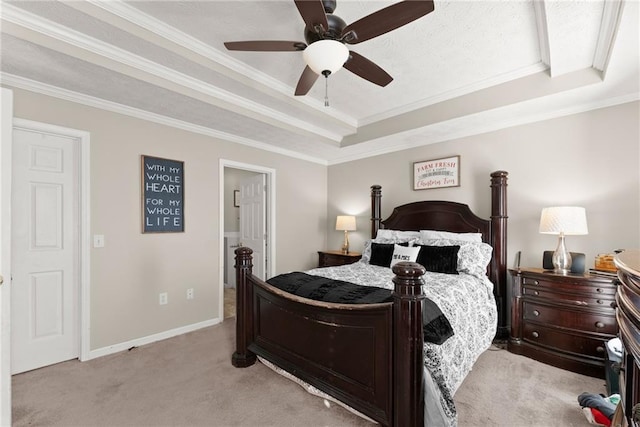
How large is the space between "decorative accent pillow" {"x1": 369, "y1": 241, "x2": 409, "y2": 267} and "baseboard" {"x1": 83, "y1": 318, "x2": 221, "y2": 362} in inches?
81.0

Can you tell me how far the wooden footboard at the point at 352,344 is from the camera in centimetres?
148

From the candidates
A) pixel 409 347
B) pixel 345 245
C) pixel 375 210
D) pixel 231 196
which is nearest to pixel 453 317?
pixel 409 347

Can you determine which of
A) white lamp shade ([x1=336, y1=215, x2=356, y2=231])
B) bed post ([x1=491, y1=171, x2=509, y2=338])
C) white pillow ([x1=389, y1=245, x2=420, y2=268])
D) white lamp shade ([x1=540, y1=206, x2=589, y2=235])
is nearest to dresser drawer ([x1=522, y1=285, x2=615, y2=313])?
bed post ([x1=491, y1=171, x2=509, y2=338])

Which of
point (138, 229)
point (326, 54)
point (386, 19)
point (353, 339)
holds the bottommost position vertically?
point (353, 339)

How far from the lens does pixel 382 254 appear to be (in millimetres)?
3312

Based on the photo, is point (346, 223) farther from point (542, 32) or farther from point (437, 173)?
point (542, 32)

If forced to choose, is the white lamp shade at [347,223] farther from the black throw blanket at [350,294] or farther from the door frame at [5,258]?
the door frame at [5,258]

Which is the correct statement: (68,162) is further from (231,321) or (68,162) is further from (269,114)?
(231,321)

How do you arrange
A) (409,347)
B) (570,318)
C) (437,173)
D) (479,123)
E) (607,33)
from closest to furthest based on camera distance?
(409,347) < (607,33) < (570,318) < (479,123) < (437,173)

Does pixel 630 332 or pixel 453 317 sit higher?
pixel 630 332


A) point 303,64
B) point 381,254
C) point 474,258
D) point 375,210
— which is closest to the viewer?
point 303,64

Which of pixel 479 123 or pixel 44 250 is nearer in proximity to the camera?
pixel 44 250

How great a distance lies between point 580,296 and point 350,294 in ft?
6.44

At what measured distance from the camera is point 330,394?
1.81 meters
